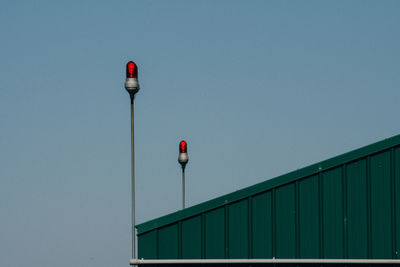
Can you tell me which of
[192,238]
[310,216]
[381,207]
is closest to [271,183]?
[310,216]

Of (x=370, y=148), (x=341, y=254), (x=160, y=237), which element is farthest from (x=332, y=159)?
(x=160, y=237)

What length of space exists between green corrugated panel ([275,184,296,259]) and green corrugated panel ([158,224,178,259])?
2.41 m

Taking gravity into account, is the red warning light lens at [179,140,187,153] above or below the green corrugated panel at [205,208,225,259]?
above

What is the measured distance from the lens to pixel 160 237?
2027cm

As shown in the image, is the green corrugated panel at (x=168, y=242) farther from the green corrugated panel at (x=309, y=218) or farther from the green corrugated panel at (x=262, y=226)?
the green corrugated panel at (x=309, y=218)

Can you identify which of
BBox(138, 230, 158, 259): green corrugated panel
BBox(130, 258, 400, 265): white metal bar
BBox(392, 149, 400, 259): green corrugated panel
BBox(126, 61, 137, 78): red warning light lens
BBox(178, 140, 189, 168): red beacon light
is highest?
BBox(126, 61, 137, 78): red warning light lens

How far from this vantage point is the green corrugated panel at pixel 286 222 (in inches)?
781

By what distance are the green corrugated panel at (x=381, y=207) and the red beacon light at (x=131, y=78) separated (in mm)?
6030

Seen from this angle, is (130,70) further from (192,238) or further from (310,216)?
(310,216)

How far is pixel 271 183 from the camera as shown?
1998 cm

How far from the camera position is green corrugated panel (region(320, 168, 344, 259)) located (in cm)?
1970

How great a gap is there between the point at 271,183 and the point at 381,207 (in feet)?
8.49

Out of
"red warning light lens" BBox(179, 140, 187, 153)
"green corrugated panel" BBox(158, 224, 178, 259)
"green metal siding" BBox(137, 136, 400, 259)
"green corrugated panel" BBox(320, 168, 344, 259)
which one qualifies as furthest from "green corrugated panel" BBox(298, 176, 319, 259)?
"red warning light lens" BBox(179, 140, 187, 153)

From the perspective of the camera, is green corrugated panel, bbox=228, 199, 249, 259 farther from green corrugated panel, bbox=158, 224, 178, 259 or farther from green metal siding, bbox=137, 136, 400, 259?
green corrugated panel, bbox=158, 224, 178, 259
